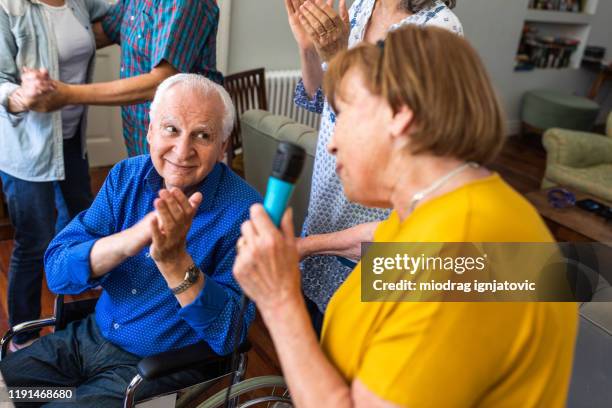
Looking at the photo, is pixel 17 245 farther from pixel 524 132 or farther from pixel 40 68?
pixel 524 132

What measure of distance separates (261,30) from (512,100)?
129 inches

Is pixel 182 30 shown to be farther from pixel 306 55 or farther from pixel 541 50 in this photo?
pixel 541 50

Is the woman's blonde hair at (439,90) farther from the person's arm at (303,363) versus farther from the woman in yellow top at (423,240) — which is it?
the person's arm at (303,363)

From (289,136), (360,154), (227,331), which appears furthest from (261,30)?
(360,154)

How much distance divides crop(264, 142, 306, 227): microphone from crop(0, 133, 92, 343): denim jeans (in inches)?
52.3

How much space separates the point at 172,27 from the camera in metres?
1.60

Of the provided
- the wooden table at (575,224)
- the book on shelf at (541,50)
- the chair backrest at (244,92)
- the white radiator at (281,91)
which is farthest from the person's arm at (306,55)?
the book on shelf at (541,50)

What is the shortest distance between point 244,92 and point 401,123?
2.72 metres

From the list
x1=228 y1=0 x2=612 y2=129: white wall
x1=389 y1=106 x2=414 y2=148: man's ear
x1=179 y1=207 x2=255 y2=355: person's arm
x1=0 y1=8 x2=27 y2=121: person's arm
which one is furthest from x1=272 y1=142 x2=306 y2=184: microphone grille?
x1=228 y1=0 x2=612 y2=129: white wall

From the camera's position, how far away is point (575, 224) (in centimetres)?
280

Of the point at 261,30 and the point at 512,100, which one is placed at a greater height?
the point at 261,30

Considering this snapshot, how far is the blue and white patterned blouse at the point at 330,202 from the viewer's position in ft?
4.41

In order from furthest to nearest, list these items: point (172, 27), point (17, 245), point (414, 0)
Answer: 1. point (17, 245)
2. point (172, 27)
3. point (414, 0)

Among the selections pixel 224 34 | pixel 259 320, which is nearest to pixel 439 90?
pixel 259 320
